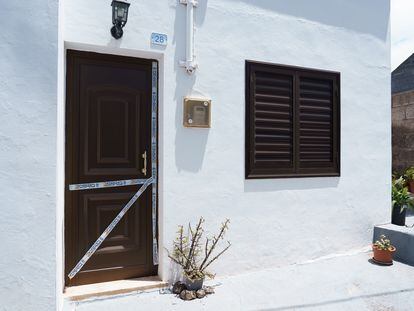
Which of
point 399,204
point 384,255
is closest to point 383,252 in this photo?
point 384,255

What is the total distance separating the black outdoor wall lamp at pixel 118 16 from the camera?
130 inches

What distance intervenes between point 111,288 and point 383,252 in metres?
3.52

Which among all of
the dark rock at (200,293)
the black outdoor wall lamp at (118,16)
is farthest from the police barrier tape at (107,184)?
the black outdoor wall lamp at (118,16)

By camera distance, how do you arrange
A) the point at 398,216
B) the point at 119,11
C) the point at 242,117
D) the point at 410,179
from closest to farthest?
the point at 119,11 → the point at 242,117 → the point at 398,216 → the point at 410,179

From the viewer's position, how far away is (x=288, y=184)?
4336 millimetres

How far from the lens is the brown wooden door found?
3430mm

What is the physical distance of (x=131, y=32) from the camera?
349 centimetres

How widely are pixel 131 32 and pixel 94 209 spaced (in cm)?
196

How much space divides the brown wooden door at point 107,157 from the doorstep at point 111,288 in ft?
0.24

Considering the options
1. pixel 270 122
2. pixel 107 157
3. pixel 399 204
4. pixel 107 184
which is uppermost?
pixel 270 122

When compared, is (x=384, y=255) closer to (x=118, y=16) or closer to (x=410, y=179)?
(x=410, y=179)

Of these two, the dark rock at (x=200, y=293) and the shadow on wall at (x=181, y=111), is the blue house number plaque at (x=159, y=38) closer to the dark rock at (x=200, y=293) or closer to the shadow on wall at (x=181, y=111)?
the shadow on wall at (x=181, y=111)

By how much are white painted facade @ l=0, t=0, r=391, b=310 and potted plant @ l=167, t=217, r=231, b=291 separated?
0.12m

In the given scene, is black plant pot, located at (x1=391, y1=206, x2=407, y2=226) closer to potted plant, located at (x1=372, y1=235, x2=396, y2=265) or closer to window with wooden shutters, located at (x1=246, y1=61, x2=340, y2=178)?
potted plant, located at (x1=372, y1=235, x2=396, y2=265)
